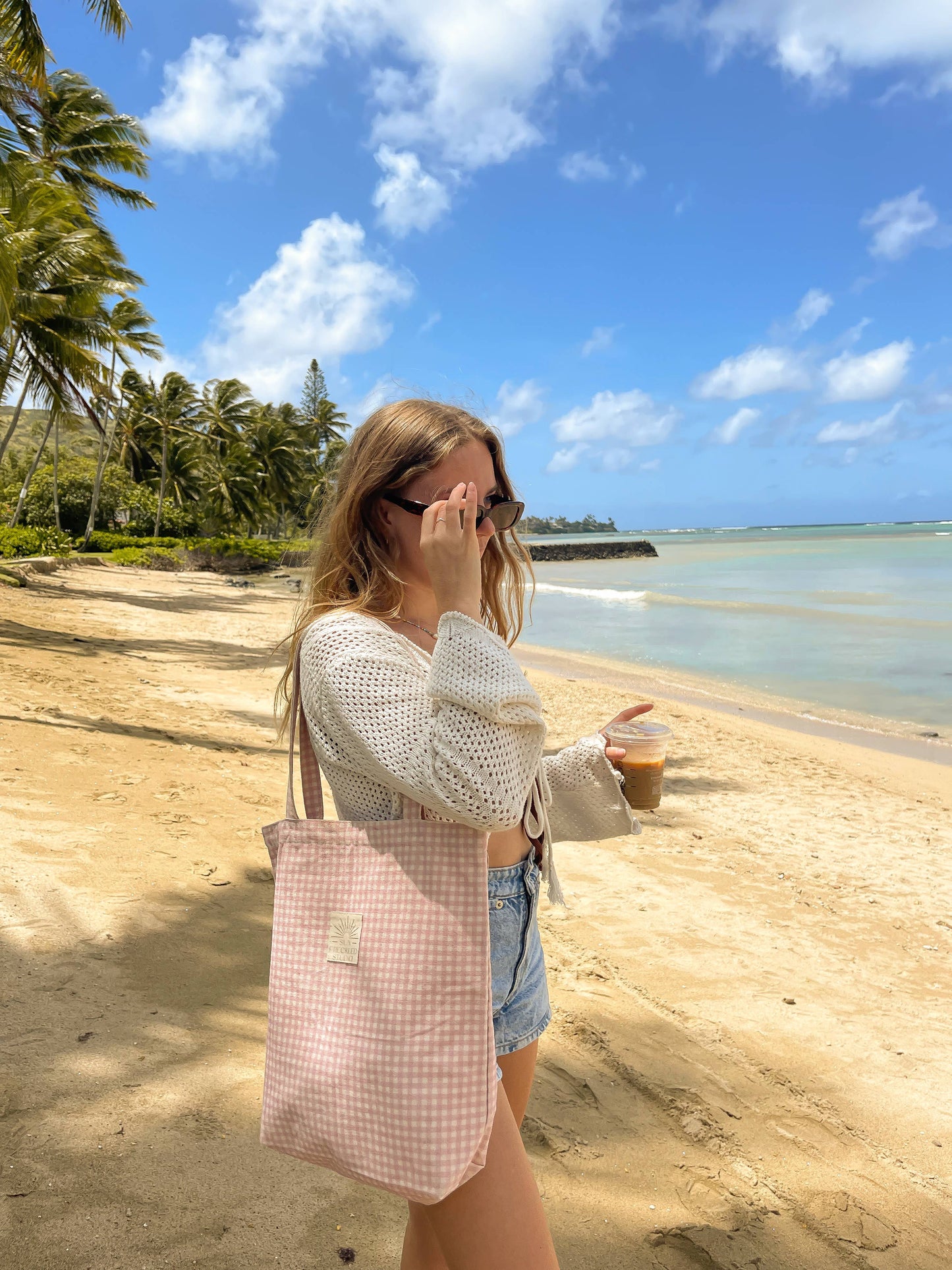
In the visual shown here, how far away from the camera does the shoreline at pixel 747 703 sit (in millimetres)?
9195

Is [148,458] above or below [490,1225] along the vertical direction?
above

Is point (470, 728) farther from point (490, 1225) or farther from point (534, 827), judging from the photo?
point (490, 1225)

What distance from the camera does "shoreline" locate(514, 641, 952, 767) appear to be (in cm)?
920

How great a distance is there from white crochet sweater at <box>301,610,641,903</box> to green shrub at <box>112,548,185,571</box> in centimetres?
3000

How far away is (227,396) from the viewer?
42.2m

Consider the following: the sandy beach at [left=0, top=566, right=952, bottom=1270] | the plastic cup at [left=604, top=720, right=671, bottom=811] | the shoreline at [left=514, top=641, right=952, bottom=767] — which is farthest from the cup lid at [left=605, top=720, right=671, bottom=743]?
the shoreline at [left=514, top=641, right=952, bottom=767]

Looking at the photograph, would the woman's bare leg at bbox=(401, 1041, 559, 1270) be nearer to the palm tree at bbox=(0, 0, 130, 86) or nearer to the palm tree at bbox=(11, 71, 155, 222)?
the palm tree at bbox=(0, 0, 130, 86)

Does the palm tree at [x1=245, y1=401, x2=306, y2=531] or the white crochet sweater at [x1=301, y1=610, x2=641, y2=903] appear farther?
the palm tree at [x1=245, y1=401, x2=306, y2=531]

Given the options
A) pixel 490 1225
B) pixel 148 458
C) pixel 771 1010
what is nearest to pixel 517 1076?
pixel 490 1225

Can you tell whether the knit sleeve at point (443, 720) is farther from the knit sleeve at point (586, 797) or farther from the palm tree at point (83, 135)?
the palm tree at point (83, 135)

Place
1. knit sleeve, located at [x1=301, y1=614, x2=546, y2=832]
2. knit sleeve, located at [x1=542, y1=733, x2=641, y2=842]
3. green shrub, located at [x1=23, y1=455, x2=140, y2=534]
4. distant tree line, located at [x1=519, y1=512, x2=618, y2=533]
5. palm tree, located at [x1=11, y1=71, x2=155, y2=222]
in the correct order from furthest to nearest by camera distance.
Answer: distant tree line, located at [x1=519, y1=512, x2=618, y2=533] < green shrub, located at [x1=23, y1=455, x2=140, y2=534] < palm tree, located at [x1=11, y1=71, x2=155, y2=222] < knit sleeve, located at [x1=542, y1=733, x2=641, y2=842] < knit sleeve, located at [x1=301, y1=614, x2=546, y2=832]

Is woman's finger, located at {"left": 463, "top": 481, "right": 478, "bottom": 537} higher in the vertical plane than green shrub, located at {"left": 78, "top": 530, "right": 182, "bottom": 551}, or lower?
higher

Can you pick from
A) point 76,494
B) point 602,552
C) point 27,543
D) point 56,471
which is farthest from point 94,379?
point 602,552

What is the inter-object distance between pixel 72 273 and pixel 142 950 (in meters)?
17.6
